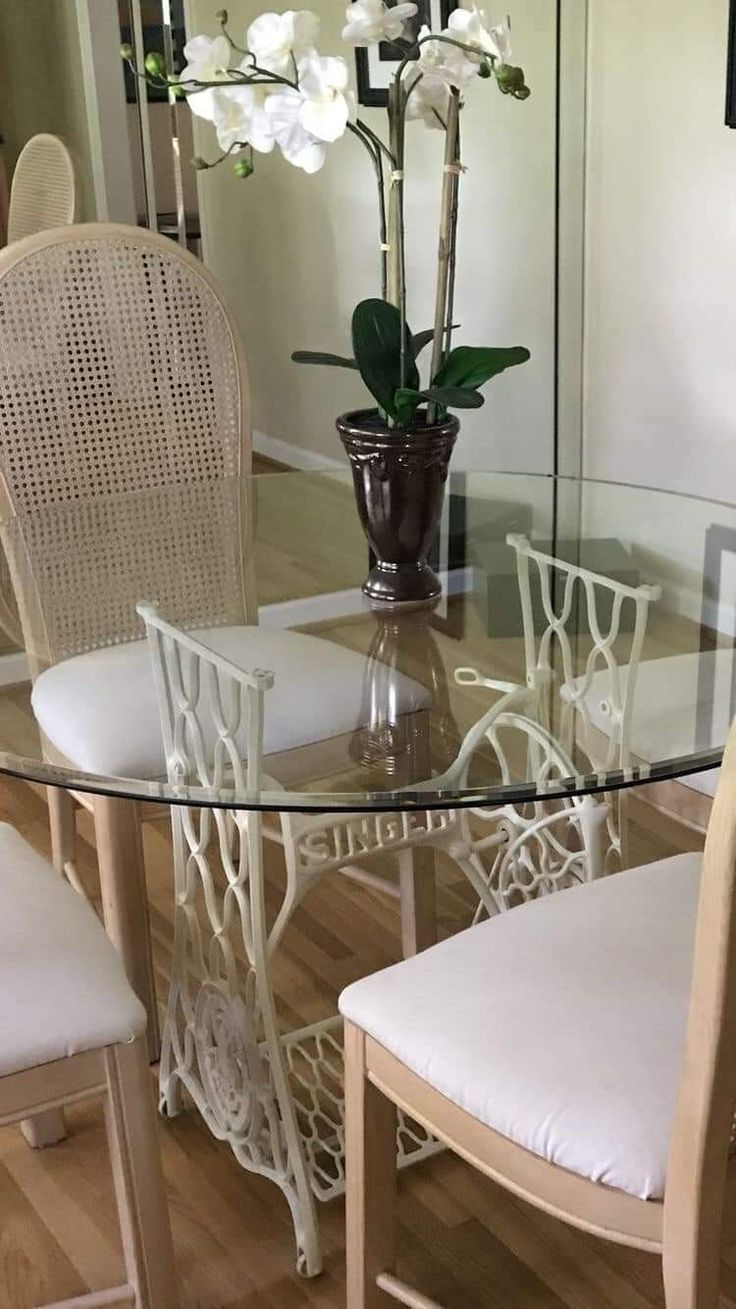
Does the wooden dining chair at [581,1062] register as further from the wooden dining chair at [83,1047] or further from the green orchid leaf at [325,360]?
the green orchid leaf at [325,360]

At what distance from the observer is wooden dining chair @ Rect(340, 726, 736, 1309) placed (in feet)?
3.42

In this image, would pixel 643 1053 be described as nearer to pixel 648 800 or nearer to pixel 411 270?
pixel 648 800

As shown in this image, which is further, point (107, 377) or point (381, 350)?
point (107, 377)

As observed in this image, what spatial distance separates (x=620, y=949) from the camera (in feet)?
4.40

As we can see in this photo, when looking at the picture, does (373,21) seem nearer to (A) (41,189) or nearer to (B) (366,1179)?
(B) (366,1179)

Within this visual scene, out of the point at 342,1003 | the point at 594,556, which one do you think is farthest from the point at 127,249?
the point at 342,1003

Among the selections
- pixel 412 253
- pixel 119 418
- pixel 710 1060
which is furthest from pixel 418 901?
pixel 412 253

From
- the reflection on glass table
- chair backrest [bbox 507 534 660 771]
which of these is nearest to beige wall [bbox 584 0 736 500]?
the reflection on glass table

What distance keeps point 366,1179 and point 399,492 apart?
77 centimetres

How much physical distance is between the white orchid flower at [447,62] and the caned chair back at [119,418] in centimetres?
72

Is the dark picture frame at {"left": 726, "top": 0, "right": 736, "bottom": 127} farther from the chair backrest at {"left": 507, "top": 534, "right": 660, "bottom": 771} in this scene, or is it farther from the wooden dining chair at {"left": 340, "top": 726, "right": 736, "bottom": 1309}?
the wooden dining chair at {"left": 340, "top": 726, "right": 736, "bottom": 1309}

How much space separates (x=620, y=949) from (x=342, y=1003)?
0.88 ft

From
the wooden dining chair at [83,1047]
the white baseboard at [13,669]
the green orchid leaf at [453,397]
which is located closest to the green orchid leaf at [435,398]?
the green orchid leaf at [453,397]

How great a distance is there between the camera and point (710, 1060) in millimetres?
1025
